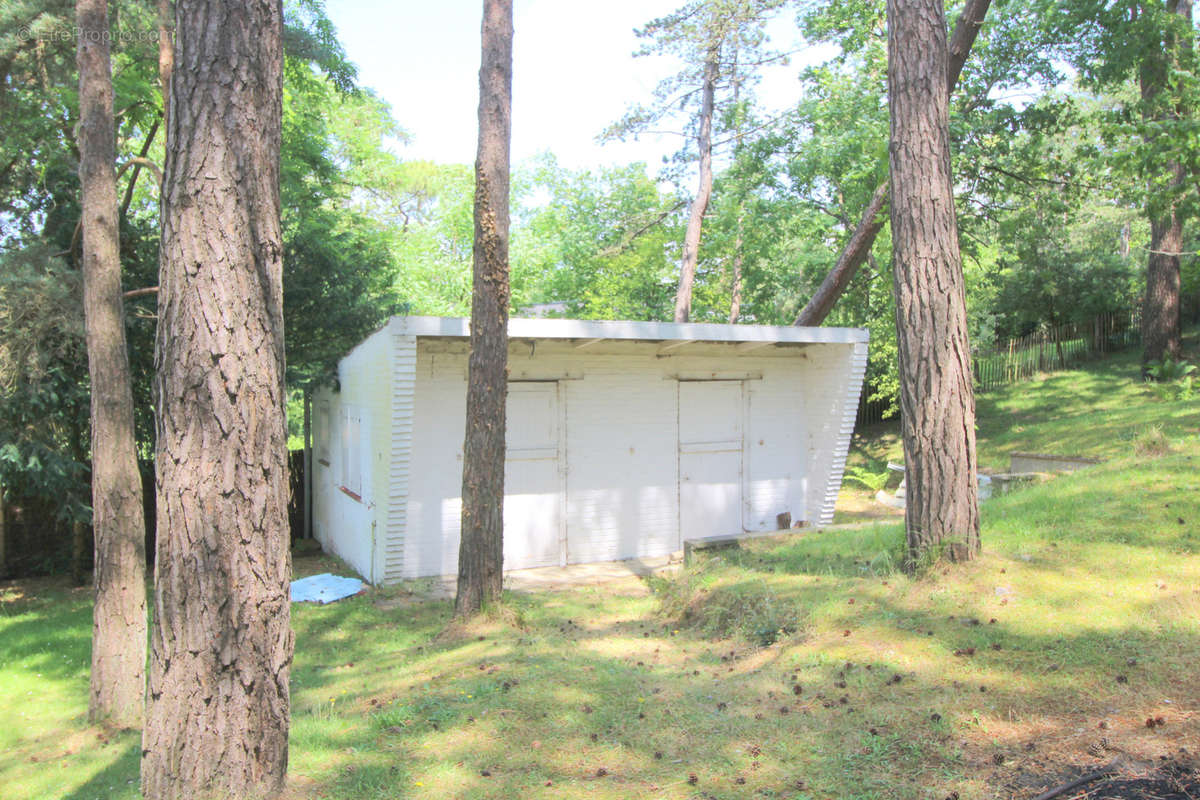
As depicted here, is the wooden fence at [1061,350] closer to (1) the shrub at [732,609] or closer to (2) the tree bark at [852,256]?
(2) the tree bark at [852,256]

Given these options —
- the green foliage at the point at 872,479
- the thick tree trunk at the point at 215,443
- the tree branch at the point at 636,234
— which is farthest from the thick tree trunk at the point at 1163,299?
the thick tree trunk at the point at 215,443

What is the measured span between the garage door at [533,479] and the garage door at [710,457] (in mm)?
1885

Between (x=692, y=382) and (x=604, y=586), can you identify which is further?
(x=692, y=382)

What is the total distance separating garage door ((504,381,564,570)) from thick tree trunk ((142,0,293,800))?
7.18m

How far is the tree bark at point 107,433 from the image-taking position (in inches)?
241

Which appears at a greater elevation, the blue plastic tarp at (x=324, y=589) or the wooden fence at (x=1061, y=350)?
the wooden fence at (x=1061, y=350)

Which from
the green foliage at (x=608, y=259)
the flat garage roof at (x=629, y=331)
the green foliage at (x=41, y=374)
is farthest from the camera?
the green foliage at (x=608, y=259)

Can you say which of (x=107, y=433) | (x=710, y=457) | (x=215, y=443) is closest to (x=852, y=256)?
(x=710, y=457)

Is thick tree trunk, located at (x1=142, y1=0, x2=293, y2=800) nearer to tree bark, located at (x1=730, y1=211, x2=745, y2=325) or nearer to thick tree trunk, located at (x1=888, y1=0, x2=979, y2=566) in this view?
thick tree trunk, located at (x1=888, y1=0, x2=979, y2=566)

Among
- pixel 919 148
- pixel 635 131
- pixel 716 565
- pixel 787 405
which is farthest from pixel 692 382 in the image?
pixel 635 131

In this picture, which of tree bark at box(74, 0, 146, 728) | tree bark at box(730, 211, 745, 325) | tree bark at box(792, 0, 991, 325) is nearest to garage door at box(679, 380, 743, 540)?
tree bark at box(792, 0, 991, 325)

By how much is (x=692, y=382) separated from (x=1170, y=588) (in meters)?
6.98

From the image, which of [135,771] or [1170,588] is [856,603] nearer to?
[1170,588]

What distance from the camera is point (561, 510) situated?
1025cm
